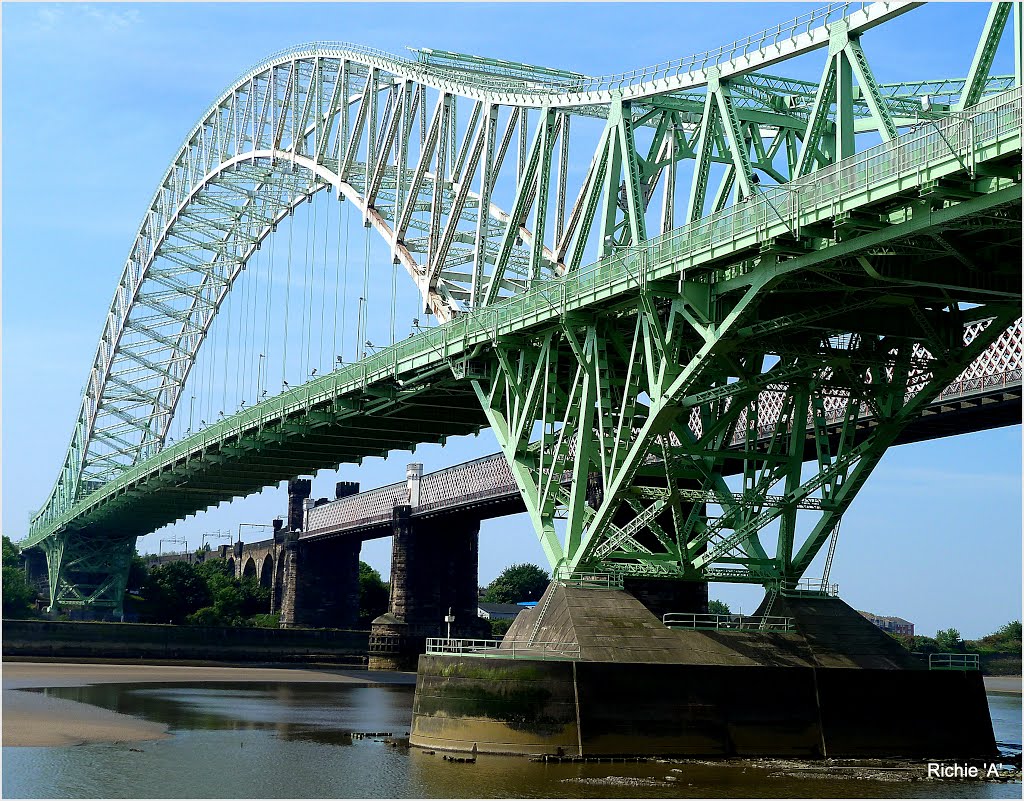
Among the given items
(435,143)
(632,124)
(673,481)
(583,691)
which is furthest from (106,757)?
(435,143)

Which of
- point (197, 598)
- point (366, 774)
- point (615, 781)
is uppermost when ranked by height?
point (197, 598)

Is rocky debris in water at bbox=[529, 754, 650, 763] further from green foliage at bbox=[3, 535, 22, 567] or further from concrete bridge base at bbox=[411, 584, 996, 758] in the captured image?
→ green foliage at bbox=[3, 535, 22, 567]

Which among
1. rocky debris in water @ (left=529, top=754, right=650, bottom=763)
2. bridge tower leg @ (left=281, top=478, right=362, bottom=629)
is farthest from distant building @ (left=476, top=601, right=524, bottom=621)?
rocky debris in water @ (left=529, top=754, right=650, bottom=763)

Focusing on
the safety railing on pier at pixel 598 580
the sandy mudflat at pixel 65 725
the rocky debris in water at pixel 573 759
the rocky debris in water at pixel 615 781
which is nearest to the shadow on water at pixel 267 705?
the sandy mudflat at pixel 65 725

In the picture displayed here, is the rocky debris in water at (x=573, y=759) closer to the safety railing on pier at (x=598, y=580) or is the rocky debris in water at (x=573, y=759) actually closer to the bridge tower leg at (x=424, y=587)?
the safety railing on pier at (x=598, y=580)

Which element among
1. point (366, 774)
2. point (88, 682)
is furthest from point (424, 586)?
point (366, 774)

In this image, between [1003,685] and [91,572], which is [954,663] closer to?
[1003,685]

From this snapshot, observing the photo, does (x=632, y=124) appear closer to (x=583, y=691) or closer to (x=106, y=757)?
(x=583, y=691)
